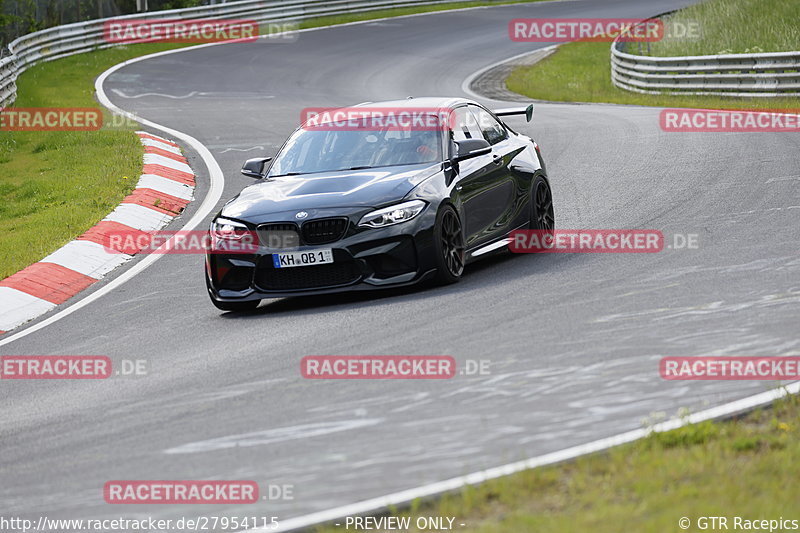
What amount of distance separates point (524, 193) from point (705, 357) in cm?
466

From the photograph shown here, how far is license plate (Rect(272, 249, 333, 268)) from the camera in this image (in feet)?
30.4

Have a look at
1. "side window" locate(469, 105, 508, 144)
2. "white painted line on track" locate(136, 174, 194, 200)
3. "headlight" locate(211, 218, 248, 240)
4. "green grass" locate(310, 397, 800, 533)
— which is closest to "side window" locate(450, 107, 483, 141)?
"side window" locate(469, 105, 508, 144)

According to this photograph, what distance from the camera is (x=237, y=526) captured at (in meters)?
4.92

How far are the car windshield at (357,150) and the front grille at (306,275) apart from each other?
4.04 feet

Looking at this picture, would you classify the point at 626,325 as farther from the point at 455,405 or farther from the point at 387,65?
the point at 387,65

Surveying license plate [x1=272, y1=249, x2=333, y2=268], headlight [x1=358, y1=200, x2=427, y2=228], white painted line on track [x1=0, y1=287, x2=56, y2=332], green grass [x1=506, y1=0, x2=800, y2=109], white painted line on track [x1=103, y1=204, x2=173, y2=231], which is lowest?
green grass [x1=506, y1=0, x2=800, y2=109]

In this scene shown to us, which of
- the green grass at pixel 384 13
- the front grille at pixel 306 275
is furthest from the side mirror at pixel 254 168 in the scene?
the green grass at pixel 384 13

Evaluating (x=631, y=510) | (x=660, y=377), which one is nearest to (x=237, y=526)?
(x=631, y=510)

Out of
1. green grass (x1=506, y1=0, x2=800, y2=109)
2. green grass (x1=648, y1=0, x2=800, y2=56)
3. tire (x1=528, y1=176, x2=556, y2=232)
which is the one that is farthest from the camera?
green grass (x1=648, y1=0, x2=800, y2=56)

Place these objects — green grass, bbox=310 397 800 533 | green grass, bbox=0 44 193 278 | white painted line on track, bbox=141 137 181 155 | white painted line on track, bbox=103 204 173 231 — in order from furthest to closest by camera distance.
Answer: white painted line on track, bbox=141 137 181 155, white painted line on track, bbox=103 204 173 231, green grass, bbox=0 44 193 278, green grass, bbox=310 397 800 533

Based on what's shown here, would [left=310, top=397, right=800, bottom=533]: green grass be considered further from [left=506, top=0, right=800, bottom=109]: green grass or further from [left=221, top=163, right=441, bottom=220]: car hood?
[left=506, top=0, right=800, bottom=109]: green grass

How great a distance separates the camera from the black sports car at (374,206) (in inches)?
366

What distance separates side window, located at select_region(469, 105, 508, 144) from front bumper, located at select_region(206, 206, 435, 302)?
2060mm

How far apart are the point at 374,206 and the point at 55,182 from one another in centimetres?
862
